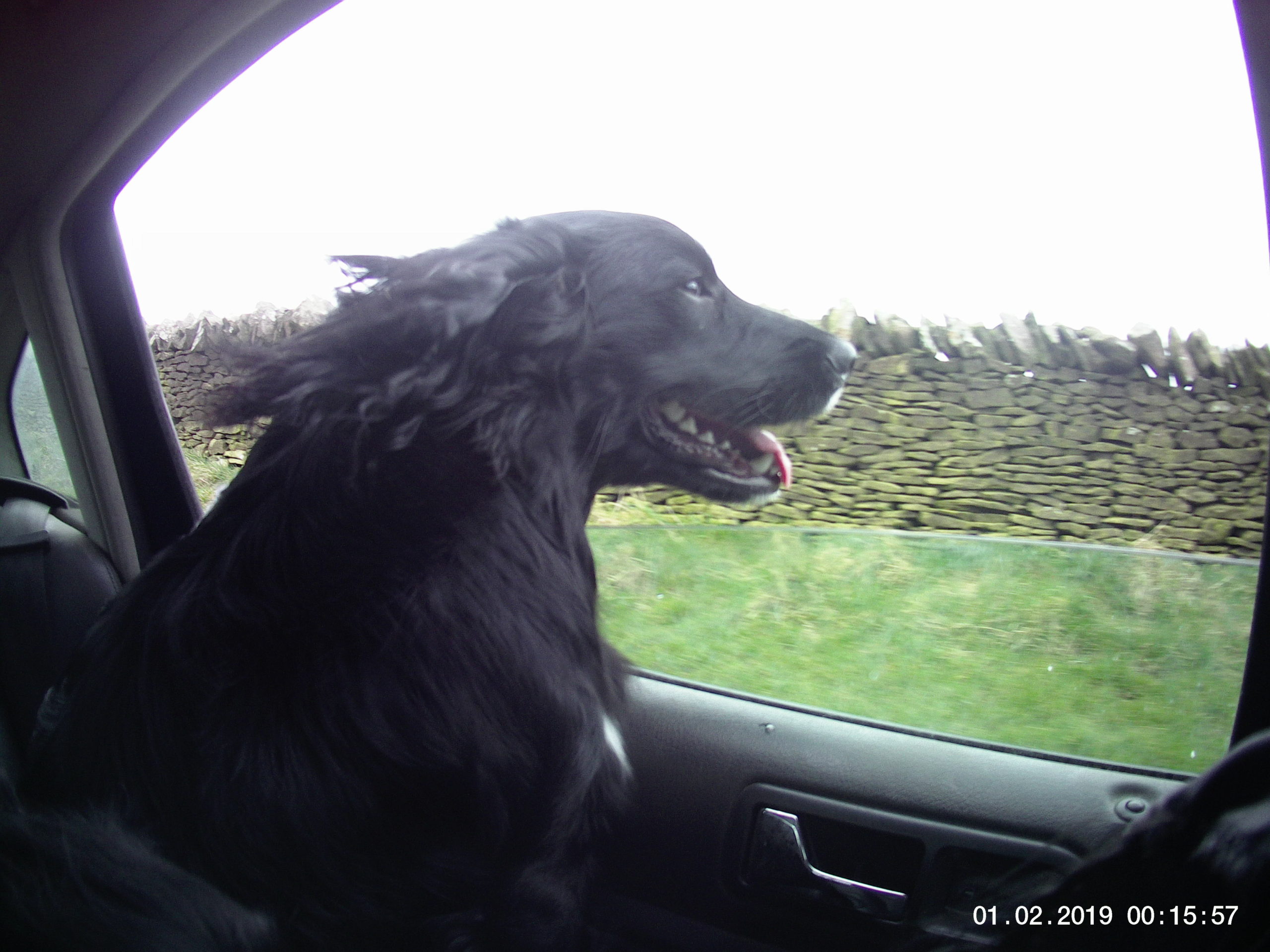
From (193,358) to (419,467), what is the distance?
96 cm

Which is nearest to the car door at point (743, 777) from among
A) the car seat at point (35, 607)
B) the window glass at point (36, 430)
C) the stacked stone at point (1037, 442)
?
the stacked stone at point (1037, 442)

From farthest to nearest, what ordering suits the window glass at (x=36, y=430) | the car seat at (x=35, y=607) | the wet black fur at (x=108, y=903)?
1. the window glass at (x=36, y=430)
2. the car seat at (x=35, y=607)
3. the wet black fur at (x=108, y=903)

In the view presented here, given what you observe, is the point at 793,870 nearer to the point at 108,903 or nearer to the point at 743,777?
the point at 743,777

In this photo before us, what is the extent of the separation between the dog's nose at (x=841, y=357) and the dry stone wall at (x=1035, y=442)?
0.01 m

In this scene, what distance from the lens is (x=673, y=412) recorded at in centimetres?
154

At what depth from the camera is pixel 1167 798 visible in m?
1.29

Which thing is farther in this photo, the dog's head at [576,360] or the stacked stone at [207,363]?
the stacked stone at [207,363]

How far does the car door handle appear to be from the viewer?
5.32 feet

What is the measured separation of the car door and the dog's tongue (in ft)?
1.70

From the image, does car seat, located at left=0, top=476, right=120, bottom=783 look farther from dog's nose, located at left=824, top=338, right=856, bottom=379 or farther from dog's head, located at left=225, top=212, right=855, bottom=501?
dog's nose, located at left=824, top=338, right=856, bottom=379

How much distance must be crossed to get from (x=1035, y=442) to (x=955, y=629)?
14.6 inches

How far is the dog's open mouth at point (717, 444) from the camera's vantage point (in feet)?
5.05

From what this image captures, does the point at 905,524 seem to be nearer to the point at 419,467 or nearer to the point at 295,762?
the point at 419,467

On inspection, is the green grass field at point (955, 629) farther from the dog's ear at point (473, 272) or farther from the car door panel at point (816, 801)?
the dog's ear at point (473, 272)
